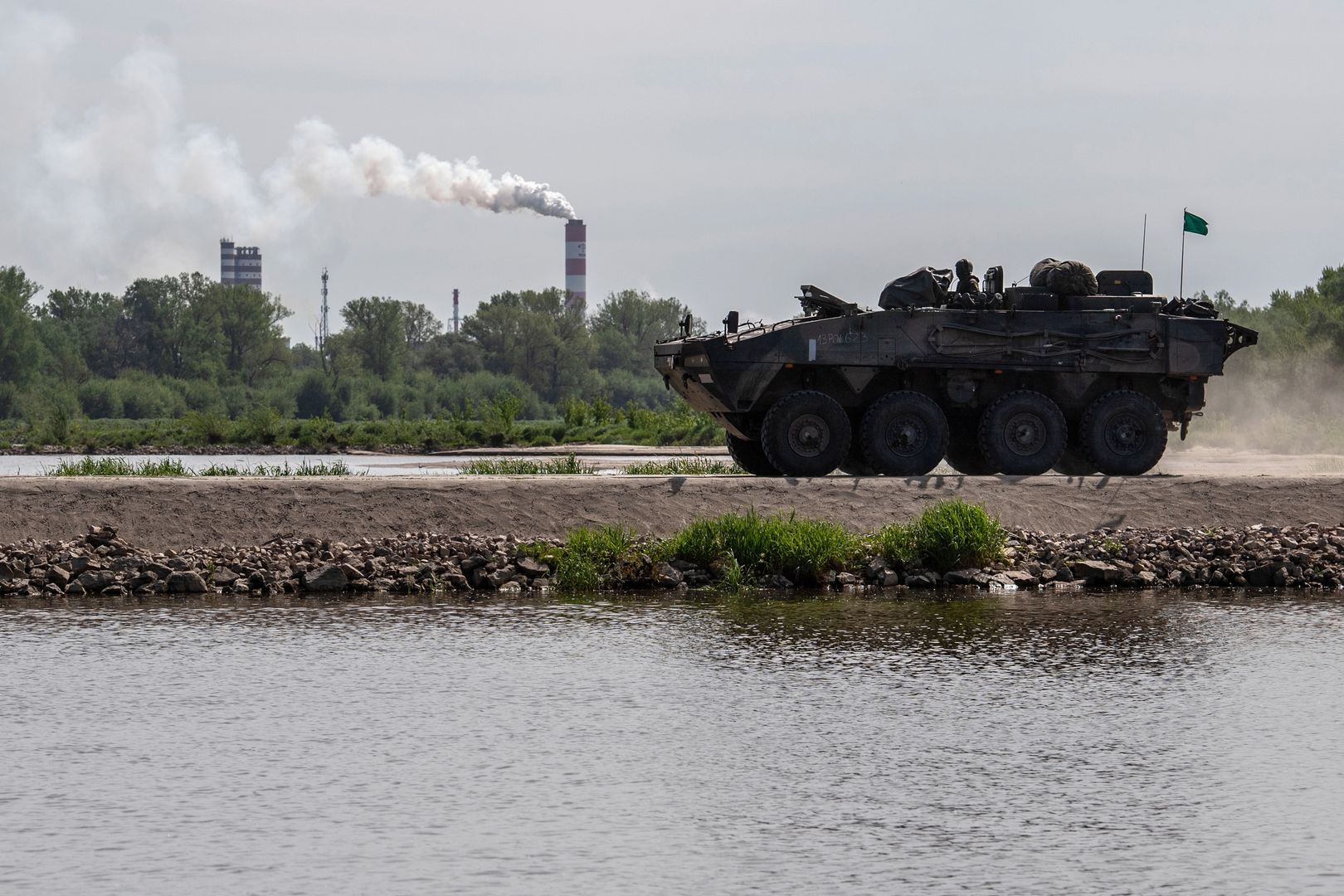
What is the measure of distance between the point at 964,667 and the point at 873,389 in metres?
12.0

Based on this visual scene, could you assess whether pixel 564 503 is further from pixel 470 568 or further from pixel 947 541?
pixel 947 541

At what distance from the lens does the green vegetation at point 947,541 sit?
21.4 meters

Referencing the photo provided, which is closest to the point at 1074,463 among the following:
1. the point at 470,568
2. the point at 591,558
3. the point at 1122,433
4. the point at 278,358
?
the point at 1122,433

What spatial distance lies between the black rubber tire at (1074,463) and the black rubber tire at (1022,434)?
58cm

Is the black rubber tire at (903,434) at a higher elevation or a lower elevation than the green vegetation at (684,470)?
higher

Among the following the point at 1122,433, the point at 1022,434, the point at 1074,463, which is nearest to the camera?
the point at 1022,434

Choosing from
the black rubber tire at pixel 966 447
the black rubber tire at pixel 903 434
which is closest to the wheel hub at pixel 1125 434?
the black rubber tire at pixel 966 447

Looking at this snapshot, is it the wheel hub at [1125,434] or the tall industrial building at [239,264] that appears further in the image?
the tall industrial building at [239,264]

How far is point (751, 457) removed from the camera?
91.2ft

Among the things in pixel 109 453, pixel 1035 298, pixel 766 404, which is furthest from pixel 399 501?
pixel 109 453

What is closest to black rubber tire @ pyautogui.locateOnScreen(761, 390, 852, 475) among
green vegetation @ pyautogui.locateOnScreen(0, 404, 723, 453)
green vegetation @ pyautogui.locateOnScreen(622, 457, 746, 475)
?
green vegetation @ pyautogui.locateOnScreen(622, 457, 746, 475)

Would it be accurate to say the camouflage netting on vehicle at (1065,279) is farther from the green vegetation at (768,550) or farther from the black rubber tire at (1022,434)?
the green vegetation at (768,550)

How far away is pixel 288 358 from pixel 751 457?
305ft

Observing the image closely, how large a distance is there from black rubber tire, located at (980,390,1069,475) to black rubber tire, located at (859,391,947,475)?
703 mm
